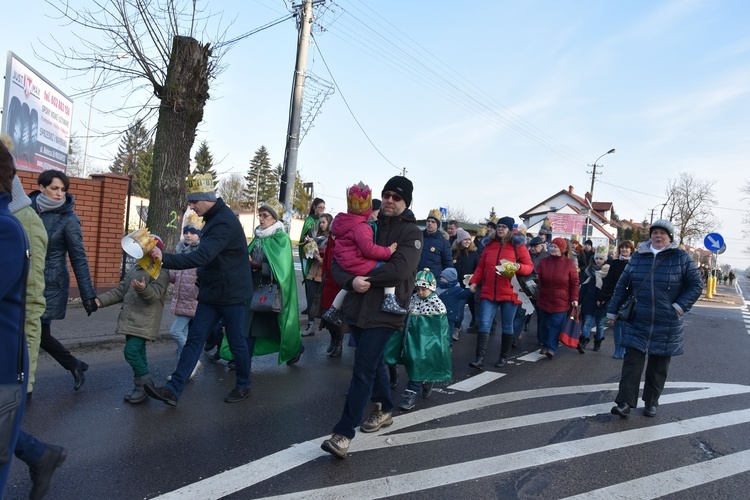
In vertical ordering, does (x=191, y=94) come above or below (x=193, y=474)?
above

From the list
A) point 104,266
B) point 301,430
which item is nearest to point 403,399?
point 301,430

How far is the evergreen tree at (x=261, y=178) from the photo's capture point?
284ft

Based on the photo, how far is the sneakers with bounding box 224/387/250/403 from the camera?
5.15 m

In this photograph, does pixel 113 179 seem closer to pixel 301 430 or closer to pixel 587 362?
pixel 301 430

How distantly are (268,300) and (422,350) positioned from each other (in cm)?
173

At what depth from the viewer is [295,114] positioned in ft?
40.4

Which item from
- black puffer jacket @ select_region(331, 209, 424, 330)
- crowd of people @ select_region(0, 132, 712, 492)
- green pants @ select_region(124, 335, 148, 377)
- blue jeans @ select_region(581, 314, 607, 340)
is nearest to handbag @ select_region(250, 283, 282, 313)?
crowd of people @ select_region(0, 132, 712, 492)

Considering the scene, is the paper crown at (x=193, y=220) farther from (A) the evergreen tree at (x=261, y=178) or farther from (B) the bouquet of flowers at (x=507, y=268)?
(A) the evergreen tree at (x=261, y=178)

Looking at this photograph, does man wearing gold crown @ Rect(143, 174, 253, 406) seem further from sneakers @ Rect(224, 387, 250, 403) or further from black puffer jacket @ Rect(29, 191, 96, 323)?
black puffer jacket @ Rect(29, 191, 96, 323)

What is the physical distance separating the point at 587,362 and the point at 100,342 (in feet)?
21.6

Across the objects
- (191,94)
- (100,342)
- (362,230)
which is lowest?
(100,342)

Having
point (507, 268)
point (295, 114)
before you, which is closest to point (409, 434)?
point (507, 268)

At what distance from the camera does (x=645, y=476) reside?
4043 mm

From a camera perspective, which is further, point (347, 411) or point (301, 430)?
point (301, 430)
